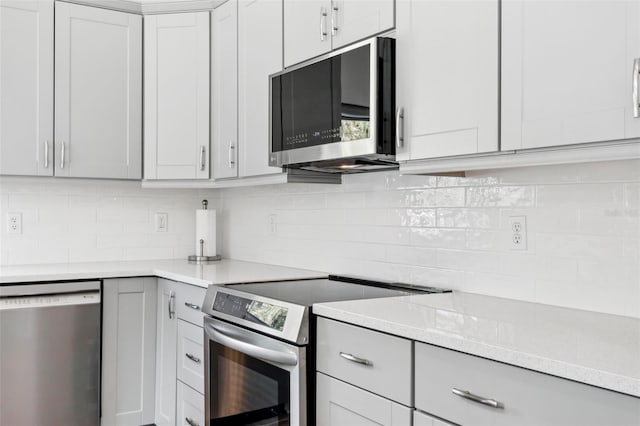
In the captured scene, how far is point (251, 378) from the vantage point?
217 cm

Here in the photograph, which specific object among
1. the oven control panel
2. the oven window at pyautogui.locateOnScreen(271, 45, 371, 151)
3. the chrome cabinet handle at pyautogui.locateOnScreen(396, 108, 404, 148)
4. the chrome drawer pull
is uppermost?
the oven window at pyautogui.locateOnScreen(271, 45, 371, 151)

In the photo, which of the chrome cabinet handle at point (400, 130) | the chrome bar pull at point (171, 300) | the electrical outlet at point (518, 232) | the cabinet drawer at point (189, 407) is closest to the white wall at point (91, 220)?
the chrome bar pull at point (171, 300)

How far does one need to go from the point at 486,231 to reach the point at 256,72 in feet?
Result: 4.71

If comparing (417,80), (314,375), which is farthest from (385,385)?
(417,80)

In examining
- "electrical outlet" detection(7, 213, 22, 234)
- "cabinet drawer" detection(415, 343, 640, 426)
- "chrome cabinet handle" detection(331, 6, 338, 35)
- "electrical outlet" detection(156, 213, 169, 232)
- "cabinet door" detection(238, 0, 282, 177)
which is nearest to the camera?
"cabinet drawer" detection(415, 343, 640, 426)

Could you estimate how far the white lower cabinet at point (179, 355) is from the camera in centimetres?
268

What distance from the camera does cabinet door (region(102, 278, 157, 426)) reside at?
9.73ft

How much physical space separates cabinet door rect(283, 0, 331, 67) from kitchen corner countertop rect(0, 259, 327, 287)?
981 millimetres

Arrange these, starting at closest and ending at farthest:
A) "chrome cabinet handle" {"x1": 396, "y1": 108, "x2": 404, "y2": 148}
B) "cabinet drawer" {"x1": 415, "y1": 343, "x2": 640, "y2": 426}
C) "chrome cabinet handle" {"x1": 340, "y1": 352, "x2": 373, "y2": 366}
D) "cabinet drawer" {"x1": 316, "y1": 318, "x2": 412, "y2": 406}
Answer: "cabinet drawer" {"x1": 415, "y1": 343, "x2": 640, "y2": 426}, "cabinet drawer" {"x1": 316, "y1": 318, "x2": 412, "y2": 406}, "chrome cabinet handle" {"x1": 340, "y1": 352, "x2": 373, "y2": 366}, "chrome cabinet handle" {"x1": 396, "y1": 108, "x2": 404, "y2": 148}

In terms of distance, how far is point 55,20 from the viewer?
3131 mm

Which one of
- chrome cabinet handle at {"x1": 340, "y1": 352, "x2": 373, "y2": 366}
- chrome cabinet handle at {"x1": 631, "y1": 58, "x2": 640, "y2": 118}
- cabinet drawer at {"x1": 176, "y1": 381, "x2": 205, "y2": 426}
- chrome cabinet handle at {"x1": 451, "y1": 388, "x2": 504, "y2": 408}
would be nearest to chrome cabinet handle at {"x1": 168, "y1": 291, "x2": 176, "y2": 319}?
cabinet drawer at {"x1": 176, "y1": 381, "x2": 205, "y2": 426}

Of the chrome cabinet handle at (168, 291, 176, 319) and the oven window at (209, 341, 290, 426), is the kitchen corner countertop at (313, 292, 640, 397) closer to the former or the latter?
the oven window at (209, 341, 290, 426)

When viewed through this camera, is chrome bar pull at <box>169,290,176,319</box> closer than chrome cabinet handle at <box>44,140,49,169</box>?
Yes

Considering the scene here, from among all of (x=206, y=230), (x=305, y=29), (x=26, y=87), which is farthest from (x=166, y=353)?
(x=305, y=29)
